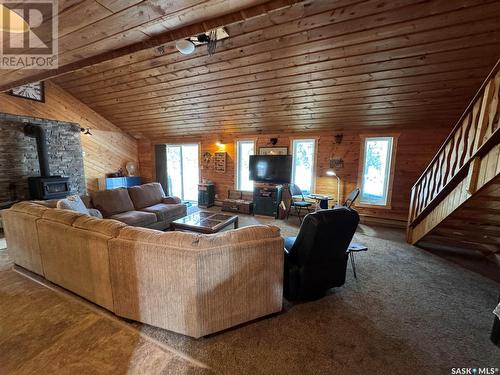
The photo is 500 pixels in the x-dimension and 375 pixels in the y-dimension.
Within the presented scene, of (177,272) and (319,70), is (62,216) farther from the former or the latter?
(319,70)

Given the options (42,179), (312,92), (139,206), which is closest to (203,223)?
(139,206)

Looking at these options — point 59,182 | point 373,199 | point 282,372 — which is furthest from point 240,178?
point 282,372

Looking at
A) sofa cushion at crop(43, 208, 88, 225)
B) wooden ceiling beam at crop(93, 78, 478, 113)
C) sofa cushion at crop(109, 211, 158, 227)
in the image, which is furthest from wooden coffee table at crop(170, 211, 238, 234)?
wooden ceiling beam at crop(93, 78, 478, 113)

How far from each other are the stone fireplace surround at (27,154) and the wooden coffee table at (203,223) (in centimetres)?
395

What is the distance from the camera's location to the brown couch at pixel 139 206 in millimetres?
3564

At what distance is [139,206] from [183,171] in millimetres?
3236

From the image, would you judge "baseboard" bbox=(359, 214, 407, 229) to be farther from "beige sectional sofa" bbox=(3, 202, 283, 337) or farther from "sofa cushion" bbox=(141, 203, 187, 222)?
"sofa cushion" bbox=(141, 203, 187, 222)

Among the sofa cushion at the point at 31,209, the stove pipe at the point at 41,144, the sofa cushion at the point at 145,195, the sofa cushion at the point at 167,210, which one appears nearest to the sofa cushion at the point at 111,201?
the sofa cushion at the point at 145,195

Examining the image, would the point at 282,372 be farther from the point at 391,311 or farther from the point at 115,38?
the point at 115,38

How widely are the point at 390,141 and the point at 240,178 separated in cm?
384

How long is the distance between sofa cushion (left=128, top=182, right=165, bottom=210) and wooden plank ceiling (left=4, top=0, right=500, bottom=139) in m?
2.02

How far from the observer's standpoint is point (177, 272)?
5.06 ft

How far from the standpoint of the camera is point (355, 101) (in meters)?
3.83

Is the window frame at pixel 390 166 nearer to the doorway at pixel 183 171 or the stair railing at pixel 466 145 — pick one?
the stair railing at pixel 466 145
